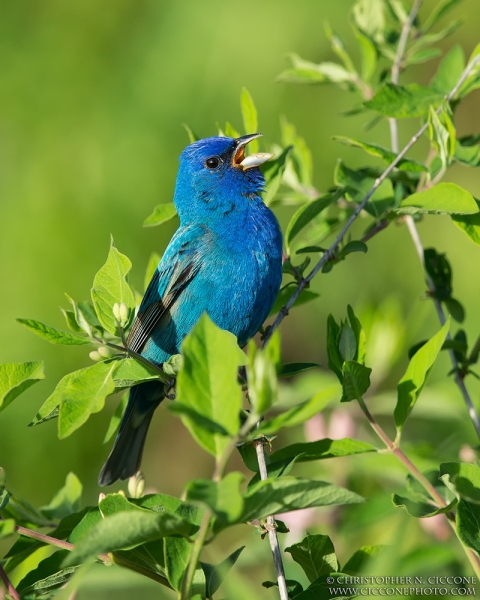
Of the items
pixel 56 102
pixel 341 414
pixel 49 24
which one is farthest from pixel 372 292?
pixel 49 24

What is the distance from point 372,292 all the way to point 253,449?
315 centimetres

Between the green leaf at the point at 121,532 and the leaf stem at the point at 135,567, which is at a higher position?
the green leaf at the point at 121,532

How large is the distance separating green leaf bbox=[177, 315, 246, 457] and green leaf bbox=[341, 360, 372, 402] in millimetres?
564

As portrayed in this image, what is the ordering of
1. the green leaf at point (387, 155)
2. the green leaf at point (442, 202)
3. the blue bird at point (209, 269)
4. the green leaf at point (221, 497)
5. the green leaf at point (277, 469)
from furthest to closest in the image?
the blue bird at point (209, 269)
the green leaf at point (387, 155)
the green leaf at point (442, 202)
the green leaf at point (277, 469)
the green leaf at point (221, 497)

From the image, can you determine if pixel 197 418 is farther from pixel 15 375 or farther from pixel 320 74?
pixel 320 74

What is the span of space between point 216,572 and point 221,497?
54 cm

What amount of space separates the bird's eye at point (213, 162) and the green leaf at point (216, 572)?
2.18 meters

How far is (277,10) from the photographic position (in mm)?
5230

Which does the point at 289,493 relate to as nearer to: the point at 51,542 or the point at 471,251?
the point at 51,542

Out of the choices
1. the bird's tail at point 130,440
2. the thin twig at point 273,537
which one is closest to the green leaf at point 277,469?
the thin twig at point 273,537

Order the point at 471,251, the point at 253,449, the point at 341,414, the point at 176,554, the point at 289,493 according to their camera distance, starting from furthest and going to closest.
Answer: the point at 471,251
the point at 341,414
the point at 253,449
the point at 176,554
the point at 289,493

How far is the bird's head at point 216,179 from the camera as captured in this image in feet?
11.3

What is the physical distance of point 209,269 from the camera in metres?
3.22

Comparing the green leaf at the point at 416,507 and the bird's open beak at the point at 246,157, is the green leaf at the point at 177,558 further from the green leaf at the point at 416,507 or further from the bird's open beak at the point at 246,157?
the bird's open beak at the point at 246,157
